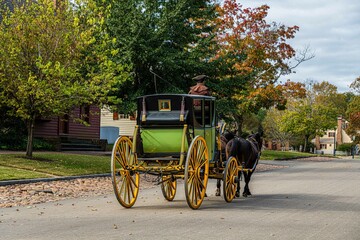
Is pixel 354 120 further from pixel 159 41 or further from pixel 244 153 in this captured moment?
pixel 244 153

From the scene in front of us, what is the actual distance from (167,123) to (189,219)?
8.24 feet

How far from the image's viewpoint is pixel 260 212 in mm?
10750

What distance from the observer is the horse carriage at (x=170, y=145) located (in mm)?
10930

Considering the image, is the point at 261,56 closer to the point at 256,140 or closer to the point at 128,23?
the point at 128,23

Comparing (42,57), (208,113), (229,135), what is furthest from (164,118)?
(42,57)

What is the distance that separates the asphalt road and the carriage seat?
170cm

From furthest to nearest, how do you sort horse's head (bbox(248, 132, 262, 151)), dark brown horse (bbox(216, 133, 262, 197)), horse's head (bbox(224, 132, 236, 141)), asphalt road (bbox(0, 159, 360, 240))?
horse's head (bbox(248, 132, 262, 151)) < horse's head (bbox(224, 132, 236, 141)) < dark brown horse (bbox(216, 133, 262, 197)) < asphalt road (bbox(0, 159, 360, 240))

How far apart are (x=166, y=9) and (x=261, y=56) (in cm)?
1239

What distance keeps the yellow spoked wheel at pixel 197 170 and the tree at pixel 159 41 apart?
43.4 ft

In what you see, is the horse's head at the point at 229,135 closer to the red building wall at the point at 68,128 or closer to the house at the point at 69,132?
the house at the point at 69,132

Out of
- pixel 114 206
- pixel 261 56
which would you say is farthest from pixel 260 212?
pixel 261 56

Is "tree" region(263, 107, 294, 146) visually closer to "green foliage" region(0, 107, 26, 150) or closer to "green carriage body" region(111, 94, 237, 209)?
"green foliage" region(0, 107, 26, 150)

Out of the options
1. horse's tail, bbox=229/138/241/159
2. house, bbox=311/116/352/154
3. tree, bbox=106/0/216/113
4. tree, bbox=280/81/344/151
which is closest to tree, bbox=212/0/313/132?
tree, bbox=106/0/216/113

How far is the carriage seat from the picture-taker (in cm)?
1138
